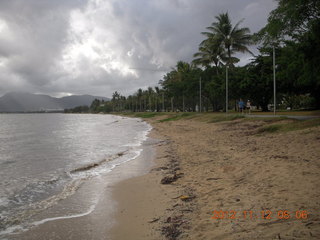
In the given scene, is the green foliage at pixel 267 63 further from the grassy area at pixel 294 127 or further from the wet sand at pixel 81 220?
the wet sand at pixel 81 220

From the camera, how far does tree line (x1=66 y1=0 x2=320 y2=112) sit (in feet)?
46.2

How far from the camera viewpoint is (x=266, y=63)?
1406 inches

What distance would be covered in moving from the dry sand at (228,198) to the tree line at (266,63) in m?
8.00

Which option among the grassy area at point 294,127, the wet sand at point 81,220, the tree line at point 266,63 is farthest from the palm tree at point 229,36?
the wet sand at point 81,220

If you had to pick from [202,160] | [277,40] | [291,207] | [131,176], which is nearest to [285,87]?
[277,40]

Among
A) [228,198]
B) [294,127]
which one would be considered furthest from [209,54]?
[228,198]

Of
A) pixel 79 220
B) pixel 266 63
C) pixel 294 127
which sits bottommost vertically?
pixel 79 220

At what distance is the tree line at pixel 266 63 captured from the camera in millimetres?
14078

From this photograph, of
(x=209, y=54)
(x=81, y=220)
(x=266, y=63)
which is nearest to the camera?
(x=81, y=220)

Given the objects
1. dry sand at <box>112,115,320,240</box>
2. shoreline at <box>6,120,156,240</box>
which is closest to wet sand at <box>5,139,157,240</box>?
shoreline at <box>6,120,156,240</box>

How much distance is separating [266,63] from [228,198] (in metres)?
34.6

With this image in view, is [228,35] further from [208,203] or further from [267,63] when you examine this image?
[208,203]

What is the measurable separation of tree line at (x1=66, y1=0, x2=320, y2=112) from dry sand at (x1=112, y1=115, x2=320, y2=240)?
8004 millimetres

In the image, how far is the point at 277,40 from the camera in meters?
16.1
